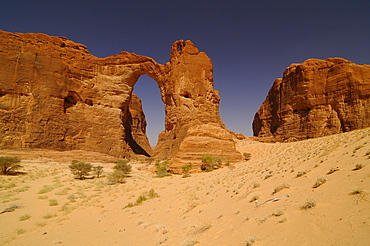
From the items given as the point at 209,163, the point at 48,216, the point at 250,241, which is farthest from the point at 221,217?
the point at 209,163

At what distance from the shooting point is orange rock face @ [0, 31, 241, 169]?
2872 cm

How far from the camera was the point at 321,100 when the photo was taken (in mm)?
43188

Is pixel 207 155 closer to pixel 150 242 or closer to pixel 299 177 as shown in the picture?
pixel 299 177

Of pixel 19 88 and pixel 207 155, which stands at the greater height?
pixel 19 88

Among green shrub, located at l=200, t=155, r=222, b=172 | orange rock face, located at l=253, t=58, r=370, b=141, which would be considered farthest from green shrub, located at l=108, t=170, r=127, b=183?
orange rock face, located at l=253, t=58, r=370, b=141

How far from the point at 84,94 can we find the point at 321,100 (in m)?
46.7

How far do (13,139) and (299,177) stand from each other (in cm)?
3481

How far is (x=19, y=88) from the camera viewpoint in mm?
30094

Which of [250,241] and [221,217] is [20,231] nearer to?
[221,217]

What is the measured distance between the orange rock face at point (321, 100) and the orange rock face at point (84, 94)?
25.2 metres

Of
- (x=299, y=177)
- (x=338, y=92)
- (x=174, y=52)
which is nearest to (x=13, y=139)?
(x=174, y=52)

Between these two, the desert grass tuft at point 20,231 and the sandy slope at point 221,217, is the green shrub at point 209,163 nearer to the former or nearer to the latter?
the sandy slope at point 221,217

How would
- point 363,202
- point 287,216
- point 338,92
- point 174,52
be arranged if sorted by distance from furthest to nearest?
point 338,92, point 174,52, point 287,216, point 363,202

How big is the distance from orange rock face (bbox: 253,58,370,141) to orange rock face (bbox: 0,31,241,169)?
25.2 meters
